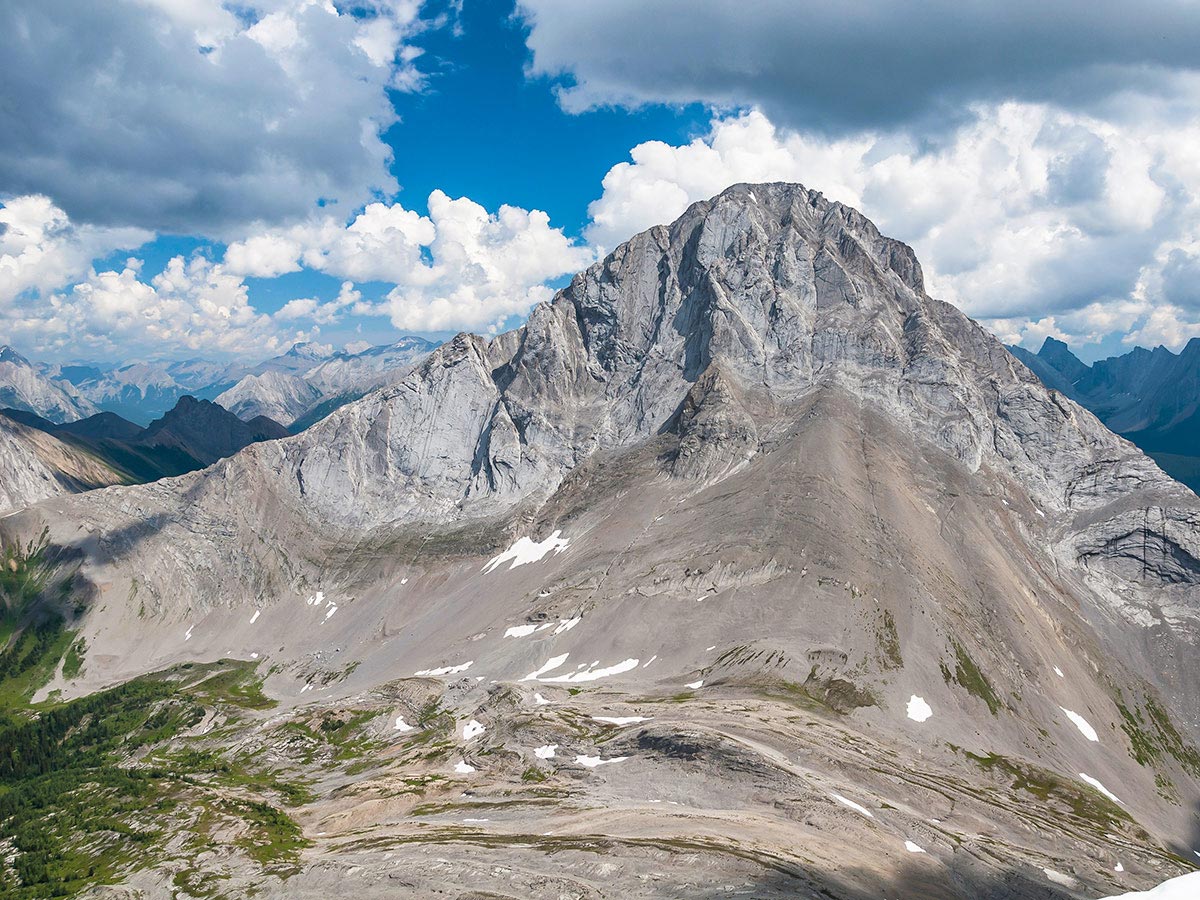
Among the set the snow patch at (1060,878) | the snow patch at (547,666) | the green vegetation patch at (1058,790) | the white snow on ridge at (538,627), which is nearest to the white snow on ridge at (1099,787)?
the green vegetation patch at (1058,790)

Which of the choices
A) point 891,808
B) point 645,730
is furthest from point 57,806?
point 891,808

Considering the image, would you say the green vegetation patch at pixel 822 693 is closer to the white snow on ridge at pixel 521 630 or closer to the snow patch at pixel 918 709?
the snow patch at pixel 918 709

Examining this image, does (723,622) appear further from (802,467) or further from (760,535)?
(802,467)

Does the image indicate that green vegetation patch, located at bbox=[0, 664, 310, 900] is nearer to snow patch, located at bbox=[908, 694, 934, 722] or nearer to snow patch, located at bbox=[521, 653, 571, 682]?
snow patch, located at bbox=[521, 653, 571, 682]

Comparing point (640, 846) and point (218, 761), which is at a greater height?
point (640, 846)

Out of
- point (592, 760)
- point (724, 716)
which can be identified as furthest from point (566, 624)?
point (592, 760)

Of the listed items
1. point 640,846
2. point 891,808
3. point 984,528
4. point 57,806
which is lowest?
point 57,806
